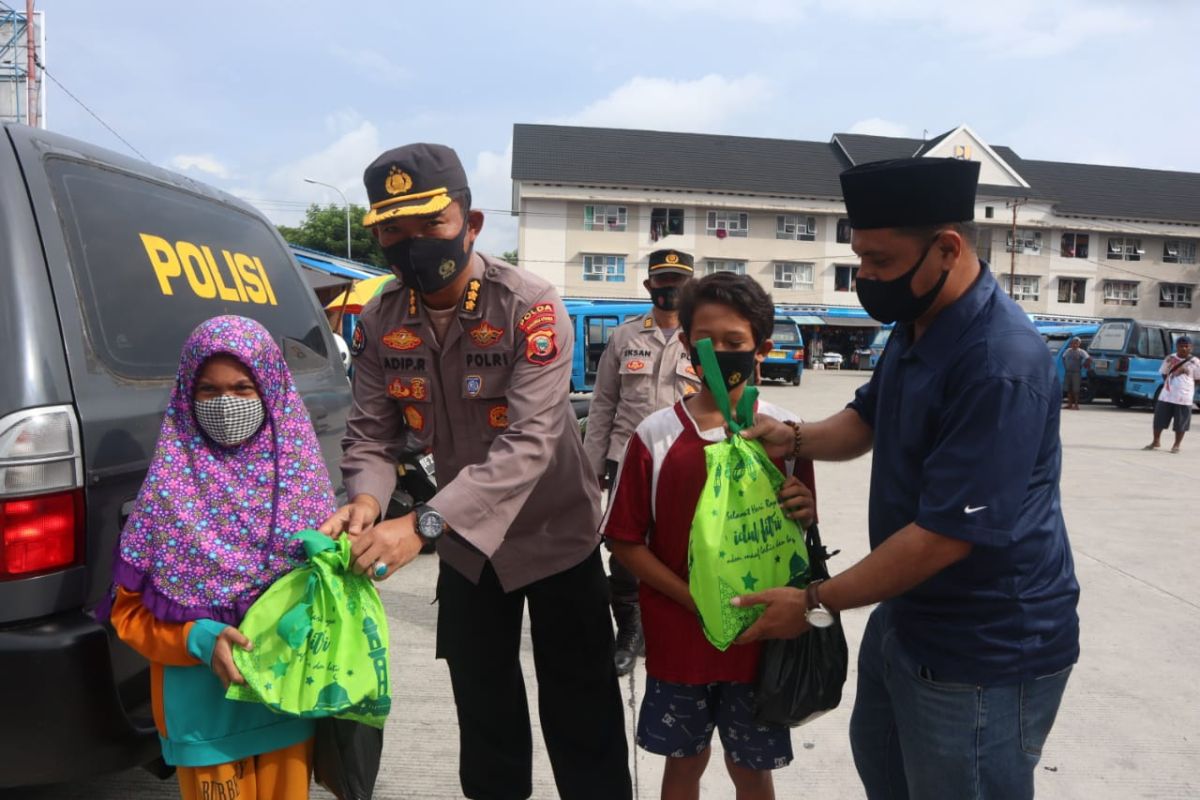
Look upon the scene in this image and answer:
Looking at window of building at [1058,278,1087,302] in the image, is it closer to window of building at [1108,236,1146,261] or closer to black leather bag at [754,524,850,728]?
window of building at [1108,236,1146,261]

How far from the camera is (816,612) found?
1.71 m

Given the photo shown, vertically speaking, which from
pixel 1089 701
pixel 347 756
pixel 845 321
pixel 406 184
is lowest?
pixel 1089 701

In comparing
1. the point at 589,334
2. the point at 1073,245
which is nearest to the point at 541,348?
the point at 589,334

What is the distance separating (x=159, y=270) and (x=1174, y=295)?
5544 centimetres

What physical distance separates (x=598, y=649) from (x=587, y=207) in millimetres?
40707

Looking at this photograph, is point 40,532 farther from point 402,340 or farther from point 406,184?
point 406,184

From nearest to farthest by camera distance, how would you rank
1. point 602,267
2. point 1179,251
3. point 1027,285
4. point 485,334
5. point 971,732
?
point 971,732
point 485,334
point 602,267
point 1027,285
point 1179,251

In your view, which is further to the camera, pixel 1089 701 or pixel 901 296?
pixel 1089 701

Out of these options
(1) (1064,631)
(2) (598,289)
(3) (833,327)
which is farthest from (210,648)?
(3) (833,327)

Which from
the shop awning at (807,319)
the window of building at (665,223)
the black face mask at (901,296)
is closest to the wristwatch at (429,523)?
the black face mask at (901,296)

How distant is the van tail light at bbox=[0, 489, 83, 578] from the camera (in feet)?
5.94

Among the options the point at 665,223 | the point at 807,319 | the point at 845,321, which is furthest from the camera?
the point at 845,321

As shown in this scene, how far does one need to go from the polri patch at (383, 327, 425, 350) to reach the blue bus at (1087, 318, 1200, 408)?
795 inches

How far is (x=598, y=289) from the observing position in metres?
41.7
